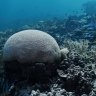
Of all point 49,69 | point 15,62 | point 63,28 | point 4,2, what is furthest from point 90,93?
point 4,2

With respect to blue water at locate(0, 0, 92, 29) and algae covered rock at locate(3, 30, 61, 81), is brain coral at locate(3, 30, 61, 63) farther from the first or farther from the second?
blue water at locate(0, 0, 92, 29)

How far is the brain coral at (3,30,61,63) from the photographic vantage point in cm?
573

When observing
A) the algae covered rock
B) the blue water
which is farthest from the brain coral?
the blue water

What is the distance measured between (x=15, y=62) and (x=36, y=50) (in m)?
0.66

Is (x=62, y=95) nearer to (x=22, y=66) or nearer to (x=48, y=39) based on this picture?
(x=22, y=66)

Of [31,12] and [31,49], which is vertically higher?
[31,12]

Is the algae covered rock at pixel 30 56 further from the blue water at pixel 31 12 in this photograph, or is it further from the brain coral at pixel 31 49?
the blue water at pixel 31 12

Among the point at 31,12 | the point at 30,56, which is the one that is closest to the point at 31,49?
the point at 30,56

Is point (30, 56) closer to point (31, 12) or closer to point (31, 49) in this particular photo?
point (31, 49)

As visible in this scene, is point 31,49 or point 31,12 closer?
point 31,49

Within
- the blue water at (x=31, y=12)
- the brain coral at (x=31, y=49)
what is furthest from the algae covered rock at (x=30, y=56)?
the blue water at (x=31, y=12)

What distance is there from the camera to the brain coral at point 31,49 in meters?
5.73

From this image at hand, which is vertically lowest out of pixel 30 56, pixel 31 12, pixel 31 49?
pixel 30 56

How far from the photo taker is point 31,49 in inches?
228
